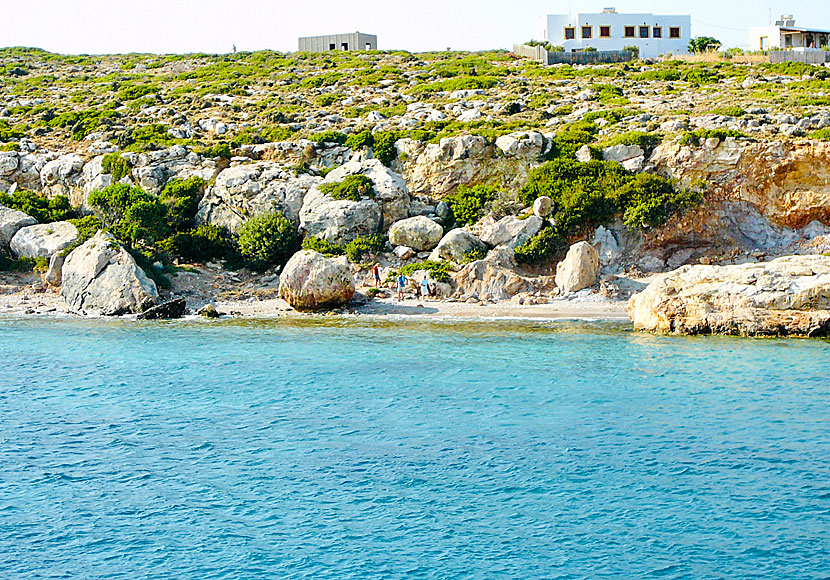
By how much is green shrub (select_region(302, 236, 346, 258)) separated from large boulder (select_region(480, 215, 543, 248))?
6701mm

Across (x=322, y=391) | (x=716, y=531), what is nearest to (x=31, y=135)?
(x=322, y=391)

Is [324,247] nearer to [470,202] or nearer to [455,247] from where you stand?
[455,247]

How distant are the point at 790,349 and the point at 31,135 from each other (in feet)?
152

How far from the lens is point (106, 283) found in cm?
3638

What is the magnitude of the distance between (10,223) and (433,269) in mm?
20821

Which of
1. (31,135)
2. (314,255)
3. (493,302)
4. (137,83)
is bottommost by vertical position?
(493,302)

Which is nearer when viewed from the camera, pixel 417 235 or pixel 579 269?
pixel 579 269

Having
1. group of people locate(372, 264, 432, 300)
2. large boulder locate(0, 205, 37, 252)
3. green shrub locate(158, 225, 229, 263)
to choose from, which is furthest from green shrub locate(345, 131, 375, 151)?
large boulder locate(0, 205, 37, 252)

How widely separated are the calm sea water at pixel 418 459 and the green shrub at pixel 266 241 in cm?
1008

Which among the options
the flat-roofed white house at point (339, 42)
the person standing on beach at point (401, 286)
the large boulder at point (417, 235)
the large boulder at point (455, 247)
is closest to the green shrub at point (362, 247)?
the large boulder at point (417, 235)

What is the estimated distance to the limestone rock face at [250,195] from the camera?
42.6 metres

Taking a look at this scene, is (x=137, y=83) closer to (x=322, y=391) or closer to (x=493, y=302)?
(x=493, y=302)

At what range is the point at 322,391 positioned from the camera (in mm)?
25328

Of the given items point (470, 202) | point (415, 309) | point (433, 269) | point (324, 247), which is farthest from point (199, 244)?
point (470, 202)
